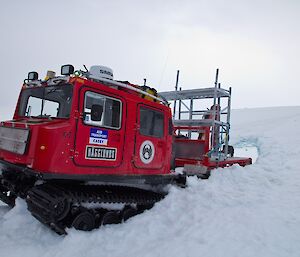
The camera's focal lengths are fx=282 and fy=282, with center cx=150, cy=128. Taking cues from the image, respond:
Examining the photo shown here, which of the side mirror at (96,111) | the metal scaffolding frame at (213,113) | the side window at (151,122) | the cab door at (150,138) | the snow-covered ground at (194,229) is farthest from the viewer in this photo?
the metal scaffolding frame at (213,113)

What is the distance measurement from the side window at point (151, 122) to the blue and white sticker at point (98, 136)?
3.41ft

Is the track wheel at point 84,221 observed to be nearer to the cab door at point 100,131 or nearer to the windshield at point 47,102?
the cab door at point 100,131

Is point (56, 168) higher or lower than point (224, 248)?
higher

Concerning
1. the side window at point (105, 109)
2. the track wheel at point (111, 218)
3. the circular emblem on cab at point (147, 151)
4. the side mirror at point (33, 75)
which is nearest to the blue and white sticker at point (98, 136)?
the side window at point (105, 109)

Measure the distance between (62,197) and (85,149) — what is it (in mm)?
909

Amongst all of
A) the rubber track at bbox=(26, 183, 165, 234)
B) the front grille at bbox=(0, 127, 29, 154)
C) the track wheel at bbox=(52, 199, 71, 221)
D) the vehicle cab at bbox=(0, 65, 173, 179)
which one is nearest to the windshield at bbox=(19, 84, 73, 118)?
the vehicle cab at bbox=(0, 65, 173, 179)

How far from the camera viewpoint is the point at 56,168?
4.68m

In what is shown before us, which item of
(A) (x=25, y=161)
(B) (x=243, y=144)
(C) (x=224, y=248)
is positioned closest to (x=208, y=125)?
(C) (x=224, y=248)

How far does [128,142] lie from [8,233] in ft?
9.14

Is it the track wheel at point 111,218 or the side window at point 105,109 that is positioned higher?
the side window at point 105,109

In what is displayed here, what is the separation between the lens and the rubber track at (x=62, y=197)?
469 cm

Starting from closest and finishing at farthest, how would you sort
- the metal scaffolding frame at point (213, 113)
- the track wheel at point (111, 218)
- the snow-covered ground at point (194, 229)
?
the snow-covered ground at point (194, 229) → the track wheel at point (111, 218) → the metal scaffolding frame at point (213, 113)

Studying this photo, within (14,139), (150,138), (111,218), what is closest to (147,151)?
(150,138)

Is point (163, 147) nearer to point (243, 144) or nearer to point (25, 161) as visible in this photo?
point (25, 161)
